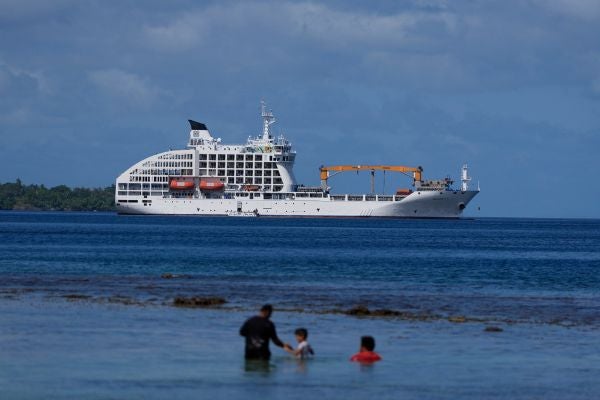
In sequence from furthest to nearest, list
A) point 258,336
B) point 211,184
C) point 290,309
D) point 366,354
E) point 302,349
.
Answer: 1. point 211,184
2. point 290,309
3. point 302,349
4. point 366,354
5. point 258,336

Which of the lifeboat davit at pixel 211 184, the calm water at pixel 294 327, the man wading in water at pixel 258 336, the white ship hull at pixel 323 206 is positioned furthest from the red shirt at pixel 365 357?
the lifeboat davit at pixel 211 184

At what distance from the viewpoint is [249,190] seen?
158 metres

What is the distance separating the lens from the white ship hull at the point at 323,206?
505 ft

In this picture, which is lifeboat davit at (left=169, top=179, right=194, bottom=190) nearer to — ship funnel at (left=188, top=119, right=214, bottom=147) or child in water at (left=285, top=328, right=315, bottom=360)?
ship funnel at (left=188, top=119, right=214, bottom=147)

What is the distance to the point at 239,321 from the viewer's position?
93.5 ft

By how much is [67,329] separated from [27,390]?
285 inches

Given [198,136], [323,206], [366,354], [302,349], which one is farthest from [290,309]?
[198,136]

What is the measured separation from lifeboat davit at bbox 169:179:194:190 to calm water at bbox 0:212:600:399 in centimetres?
10046

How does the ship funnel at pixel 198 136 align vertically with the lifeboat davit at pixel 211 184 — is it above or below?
above

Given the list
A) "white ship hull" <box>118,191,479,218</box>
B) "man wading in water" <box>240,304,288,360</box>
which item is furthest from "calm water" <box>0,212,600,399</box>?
"white ship hull" <box>118,191,479,218</box>

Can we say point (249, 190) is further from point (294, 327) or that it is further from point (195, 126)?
point (294, 327)

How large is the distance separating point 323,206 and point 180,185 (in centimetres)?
1963

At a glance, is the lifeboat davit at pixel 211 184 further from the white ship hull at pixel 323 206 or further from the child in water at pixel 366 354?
the child in water at pixel 366 354

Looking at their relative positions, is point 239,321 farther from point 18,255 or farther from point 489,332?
point 18,255
